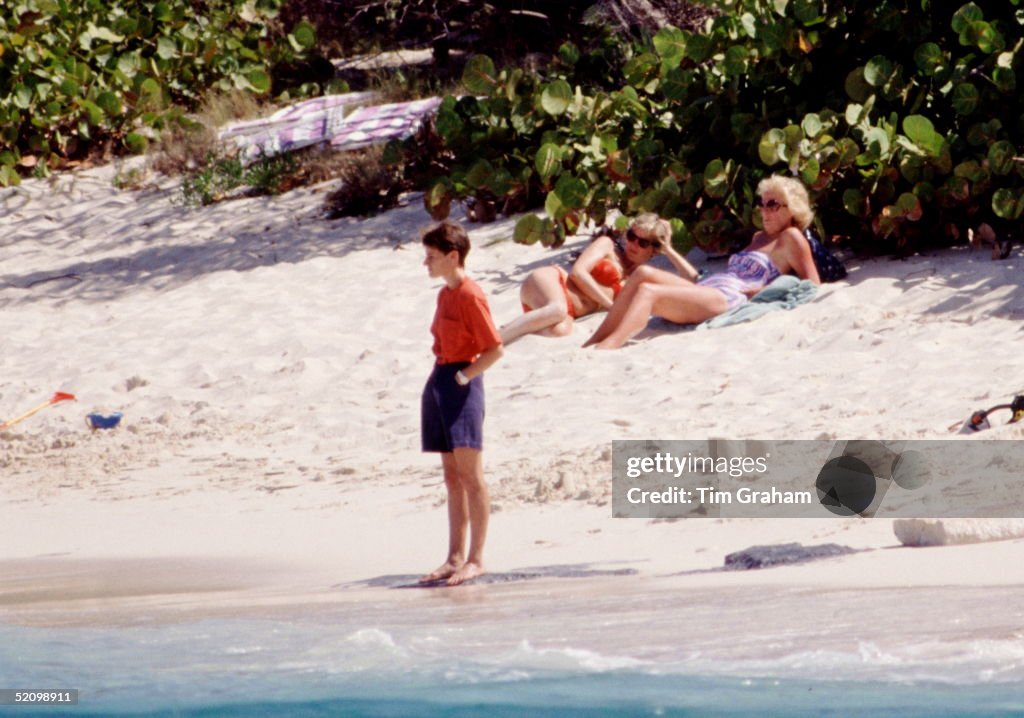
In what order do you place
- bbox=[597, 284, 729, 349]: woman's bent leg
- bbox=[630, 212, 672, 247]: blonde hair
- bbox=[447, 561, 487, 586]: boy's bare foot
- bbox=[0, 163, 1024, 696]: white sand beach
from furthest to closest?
1. bbox=[630, 212, 672, 247]: blonde hair
2. bbox=[597, 284, 729, 349]: woman's bent leg
3. bbox=[447, 561, 487, 586]: boy's bare foot
4. bbox=[0, 163, 1024, 696]: white sand beach

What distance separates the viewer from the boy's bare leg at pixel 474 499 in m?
5.14

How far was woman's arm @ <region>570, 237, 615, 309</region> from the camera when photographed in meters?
8.95

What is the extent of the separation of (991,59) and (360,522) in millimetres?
Answer: 4754

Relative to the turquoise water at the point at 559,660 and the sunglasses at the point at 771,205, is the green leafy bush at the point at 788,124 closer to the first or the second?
the sunglasses at the point at 771,205

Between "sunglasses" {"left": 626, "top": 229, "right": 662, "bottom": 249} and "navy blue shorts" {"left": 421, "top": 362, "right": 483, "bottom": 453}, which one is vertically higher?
"navy blue shorts" {"left": 421, "top": 362, "right": 483, "bottom": 453}

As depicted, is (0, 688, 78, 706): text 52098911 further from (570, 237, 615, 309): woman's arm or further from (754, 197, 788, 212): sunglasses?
(754, 197, 788, 212): sunglasses

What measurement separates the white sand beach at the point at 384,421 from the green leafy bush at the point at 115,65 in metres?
1.99

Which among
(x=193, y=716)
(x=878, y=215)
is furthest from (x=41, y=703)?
(x=878, y=215)

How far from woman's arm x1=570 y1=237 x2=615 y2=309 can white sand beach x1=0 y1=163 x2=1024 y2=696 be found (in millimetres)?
187

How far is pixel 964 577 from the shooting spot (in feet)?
14.6

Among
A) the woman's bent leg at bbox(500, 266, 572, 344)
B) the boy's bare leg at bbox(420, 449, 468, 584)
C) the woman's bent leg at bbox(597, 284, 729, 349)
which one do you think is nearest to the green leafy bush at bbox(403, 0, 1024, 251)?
the woman's bent leg at bbox(597, 284, 729, 349)

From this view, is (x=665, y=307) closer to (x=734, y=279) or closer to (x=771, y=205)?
(x=734, y=279)

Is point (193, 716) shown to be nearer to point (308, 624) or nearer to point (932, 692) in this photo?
point (308, 624)

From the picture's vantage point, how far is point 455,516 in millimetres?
5199
